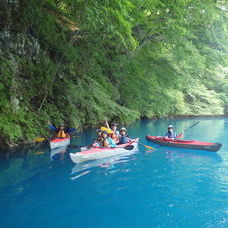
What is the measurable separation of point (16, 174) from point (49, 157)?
2434 mm

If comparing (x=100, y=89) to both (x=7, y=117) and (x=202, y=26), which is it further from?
(x=202, y=26)

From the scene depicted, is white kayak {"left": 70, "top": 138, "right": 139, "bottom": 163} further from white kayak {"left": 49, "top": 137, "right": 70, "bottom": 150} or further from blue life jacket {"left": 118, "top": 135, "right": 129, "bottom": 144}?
white kayak {"left": 49, "top": 137, "right": 70, "bottom": 150}

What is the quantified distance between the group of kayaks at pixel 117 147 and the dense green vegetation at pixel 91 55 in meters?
1.06

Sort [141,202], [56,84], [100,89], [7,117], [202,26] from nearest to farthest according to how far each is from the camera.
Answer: [141,202]
[7,117]
[56,84]
[100,89]
[202,26]

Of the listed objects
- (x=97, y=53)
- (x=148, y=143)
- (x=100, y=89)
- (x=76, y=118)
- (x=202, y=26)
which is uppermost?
(x=202, y=26)

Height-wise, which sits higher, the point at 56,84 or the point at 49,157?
the point at 56,84

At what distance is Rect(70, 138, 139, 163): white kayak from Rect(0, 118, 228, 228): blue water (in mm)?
302

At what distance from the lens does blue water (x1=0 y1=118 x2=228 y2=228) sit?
571cm

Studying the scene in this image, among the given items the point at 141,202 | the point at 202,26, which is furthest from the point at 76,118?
the point at 202,26

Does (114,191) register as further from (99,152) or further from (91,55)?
(91,55)

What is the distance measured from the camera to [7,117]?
34.8 ft

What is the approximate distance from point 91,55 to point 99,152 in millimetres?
8030

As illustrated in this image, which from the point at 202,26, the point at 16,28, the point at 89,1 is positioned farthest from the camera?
the point at 202,26

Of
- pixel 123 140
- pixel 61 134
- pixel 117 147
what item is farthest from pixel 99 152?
pixel 61 134
